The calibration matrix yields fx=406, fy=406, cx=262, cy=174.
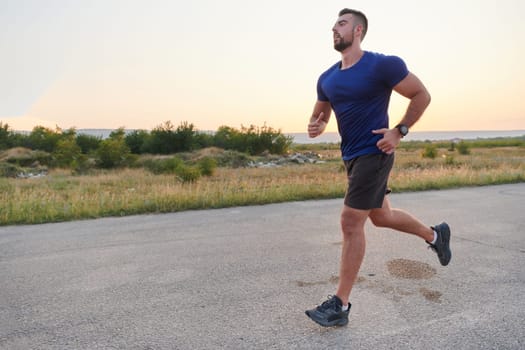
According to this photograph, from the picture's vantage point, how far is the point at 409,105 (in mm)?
2775

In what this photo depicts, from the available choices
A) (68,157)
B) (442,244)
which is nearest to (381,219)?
(442,244)

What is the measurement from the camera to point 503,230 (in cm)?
571

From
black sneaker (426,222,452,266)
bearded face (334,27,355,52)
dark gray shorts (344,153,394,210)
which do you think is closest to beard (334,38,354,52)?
bearded face (334,27,355,52)

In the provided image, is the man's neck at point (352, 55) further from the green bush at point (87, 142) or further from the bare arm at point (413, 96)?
the green bush at point (87, 142)

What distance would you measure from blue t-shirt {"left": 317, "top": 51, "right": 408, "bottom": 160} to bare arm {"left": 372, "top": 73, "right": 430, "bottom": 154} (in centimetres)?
6

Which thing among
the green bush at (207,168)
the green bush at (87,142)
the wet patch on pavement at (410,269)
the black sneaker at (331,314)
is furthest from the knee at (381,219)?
the green bush at (87,142)

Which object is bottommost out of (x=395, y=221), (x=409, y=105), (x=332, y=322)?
(x=332, y=322)

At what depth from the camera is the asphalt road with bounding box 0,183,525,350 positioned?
2.65 meters

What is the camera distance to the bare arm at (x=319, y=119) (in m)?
3.32

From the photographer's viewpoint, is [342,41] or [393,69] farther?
[342,41]

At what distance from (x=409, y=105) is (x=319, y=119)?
2.58 ft

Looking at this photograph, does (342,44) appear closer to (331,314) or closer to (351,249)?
(351,249)

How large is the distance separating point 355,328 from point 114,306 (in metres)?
1.85

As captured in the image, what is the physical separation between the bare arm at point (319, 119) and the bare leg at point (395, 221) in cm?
78
